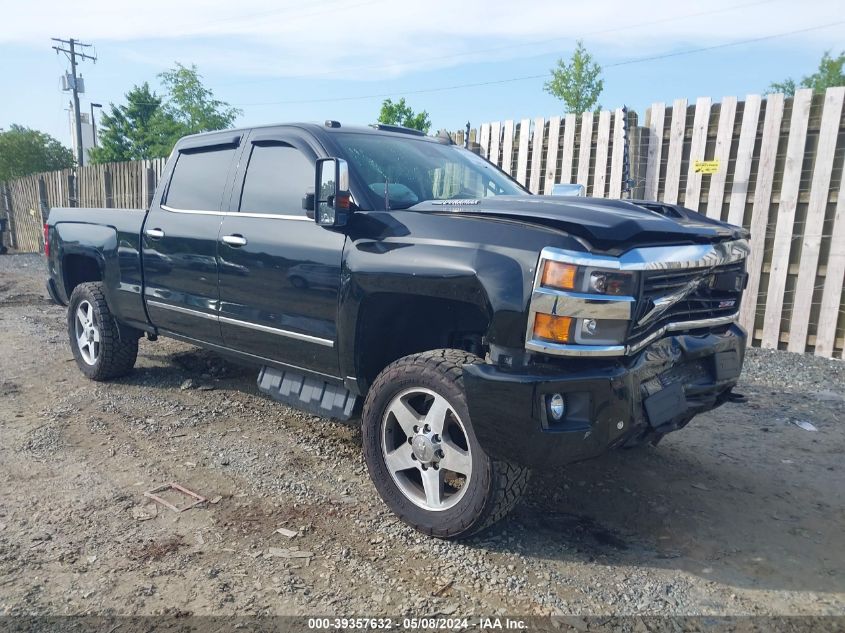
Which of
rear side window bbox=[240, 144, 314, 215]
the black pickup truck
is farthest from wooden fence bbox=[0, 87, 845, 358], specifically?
rear side window bbox=[240, 144, 314, 215]

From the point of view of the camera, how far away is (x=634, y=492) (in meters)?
3.72

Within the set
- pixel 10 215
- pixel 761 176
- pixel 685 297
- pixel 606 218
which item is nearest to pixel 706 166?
pixel 761 176

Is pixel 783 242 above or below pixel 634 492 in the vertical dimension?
above

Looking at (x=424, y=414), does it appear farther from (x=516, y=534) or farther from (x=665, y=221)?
(x=665, y=221)

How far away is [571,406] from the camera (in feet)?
8.94

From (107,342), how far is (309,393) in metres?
2.56

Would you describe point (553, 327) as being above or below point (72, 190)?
below

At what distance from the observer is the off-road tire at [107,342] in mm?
5547

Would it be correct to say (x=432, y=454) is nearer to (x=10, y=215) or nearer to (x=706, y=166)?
(x=706, y=166)

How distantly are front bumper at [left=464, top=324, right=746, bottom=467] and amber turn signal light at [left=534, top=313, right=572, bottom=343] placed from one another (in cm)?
15

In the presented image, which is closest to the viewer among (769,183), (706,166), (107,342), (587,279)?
(587,279)

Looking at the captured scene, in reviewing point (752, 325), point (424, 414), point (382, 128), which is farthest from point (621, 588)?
point (752, 325)

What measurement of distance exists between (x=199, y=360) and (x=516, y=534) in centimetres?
433

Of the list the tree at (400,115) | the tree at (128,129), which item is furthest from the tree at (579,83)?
the tree at (128,129)
